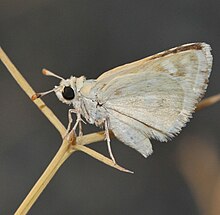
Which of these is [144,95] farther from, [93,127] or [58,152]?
[93,127]

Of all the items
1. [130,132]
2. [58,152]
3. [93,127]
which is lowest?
[93,127]

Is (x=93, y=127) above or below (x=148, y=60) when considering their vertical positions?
below

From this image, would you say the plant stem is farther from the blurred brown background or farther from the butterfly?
the blurred brown background

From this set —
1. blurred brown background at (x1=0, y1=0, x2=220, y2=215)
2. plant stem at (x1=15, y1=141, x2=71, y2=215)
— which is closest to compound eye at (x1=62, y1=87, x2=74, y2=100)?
plant stem at (x1=15, y1=141, x2=71, y2=215)

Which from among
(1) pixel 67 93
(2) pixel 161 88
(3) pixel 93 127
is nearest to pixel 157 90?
(2) pixel 161 88

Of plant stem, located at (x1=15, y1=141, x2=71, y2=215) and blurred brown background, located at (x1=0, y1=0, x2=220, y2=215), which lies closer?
plant stem, located at (x1=15, y1=141, x2=71, y2=215)

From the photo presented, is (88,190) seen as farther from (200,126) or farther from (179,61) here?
(179,61)

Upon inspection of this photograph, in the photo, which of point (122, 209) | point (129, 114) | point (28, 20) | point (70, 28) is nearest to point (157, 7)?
point (70, 28)
